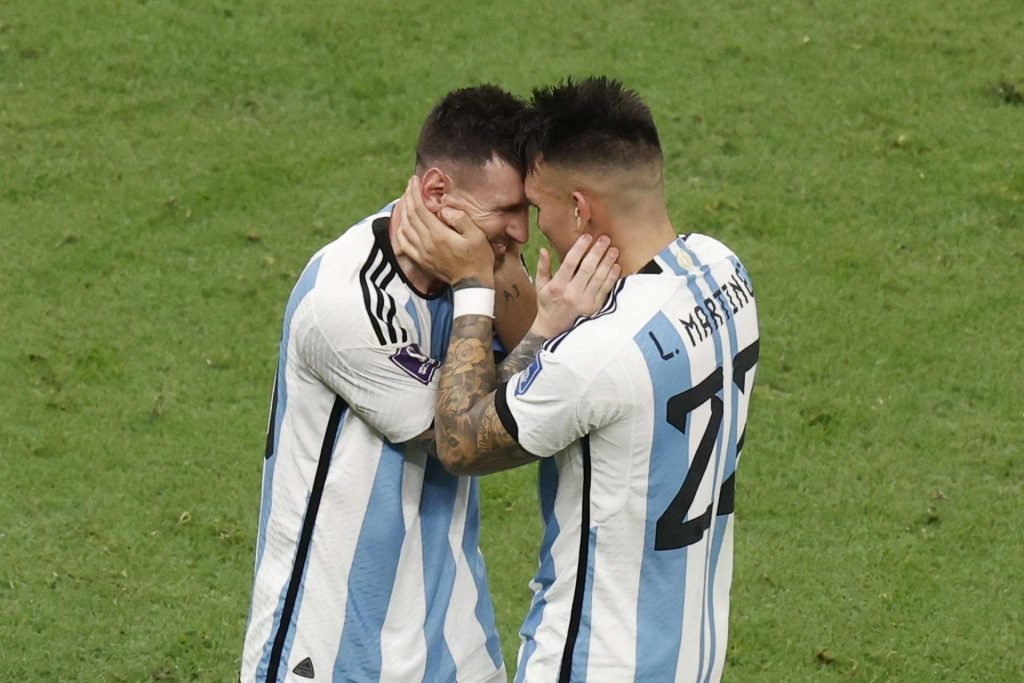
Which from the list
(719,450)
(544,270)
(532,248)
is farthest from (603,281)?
(532,248)

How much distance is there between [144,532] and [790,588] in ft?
9.12

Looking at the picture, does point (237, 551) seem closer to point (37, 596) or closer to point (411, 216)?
point (37, 596)

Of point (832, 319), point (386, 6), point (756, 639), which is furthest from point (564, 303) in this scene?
point (386, 6)

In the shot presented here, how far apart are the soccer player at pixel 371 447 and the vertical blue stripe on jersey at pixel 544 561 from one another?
1.00 feet

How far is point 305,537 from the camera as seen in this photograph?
3.68 meters

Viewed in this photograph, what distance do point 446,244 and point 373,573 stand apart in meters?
0.84

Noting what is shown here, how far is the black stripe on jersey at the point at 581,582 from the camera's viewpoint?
3.39m

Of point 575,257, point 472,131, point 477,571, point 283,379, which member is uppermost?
point 472,131

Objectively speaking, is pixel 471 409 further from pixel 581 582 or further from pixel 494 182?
pixel 494 182

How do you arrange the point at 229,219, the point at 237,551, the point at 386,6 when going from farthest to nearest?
the point at 386,6 → the point at 229,219 → the point at 237,551

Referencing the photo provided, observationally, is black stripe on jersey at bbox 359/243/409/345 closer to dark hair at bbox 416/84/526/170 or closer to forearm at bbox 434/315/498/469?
forearm at bbox 434/315/498/469

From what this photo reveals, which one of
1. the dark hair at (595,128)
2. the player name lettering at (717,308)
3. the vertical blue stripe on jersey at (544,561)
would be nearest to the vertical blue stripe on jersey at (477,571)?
the vertical blue stripe on jersey at (544,561)

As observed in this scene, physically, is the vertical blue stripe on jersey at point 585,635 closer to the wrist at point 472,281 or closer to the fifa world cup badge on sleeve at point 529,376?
the fifa world cup badge on sleeve at point 529,376

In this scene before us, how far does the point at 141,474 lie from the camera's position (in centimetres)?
677
